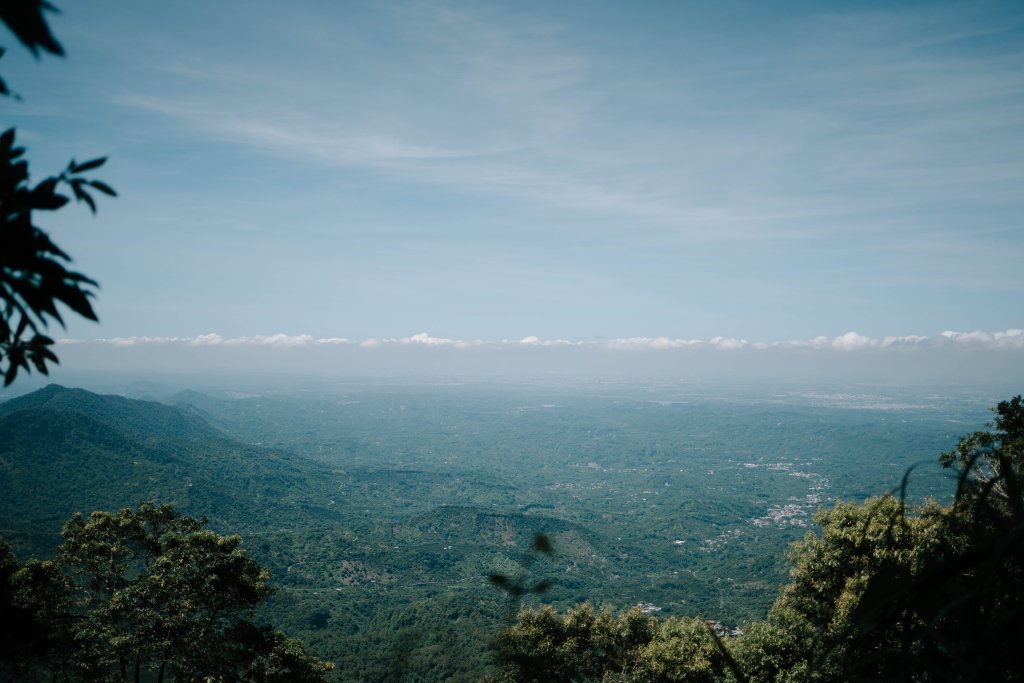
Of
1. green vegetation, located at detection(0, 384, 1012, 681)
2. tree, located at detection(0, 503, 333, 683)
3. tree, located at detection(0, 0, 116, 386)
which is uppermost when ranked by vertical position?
tree, located at detection(0, 0, 116, 386)

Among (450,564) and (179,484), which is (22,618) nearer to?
(450,564)

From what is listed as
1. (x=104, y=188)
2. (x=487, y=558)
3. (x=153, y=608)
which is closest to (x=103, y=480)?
(x=487, y=558)

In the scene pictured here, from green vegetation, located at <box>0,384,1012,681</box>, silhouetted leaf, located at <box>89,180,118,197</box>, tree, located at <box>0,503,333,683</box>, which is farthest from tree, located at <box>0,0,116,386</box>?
tree, located at <box>0,503,333,683</box>

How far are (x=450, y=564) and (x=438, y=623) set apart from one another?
6476cm

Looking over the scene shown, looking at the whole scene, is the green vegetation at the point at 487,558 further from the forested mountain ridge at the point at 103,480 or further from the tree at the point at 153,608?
the tree at the point at 153,608

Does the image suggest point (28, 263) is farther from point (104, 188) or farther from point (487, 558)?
point (487, 558)

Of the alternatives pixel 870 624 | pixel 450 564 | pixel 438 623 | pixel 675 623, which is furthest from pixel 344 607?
pixel 870 624

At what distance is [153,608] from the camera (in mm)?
12281

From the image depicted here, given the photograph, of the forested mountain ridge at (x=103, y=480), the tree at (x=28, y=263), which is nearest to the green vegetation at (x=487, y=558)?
the forested mountain ridge at (x=103, y=480)

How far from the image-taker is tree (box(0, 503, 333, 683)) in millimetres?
11891

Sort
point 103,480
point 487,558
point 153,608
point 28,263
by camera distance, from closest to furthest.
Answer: point 28,263 → point 153,608 → point 487,558 → point 103,480

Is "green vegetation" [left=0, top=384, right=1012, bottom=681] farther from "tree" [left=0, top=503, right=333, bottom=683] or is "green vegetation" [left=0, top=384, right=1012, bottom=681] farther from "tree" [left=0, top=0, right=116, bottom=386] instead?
"tree" [left=0, top=503, right=333, bottom=683]

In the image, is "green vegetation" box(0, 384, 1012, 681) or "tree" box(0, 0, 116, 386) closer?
"tree" box(0, 0, 116, 386)

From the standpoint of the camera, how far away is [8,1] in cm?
128
